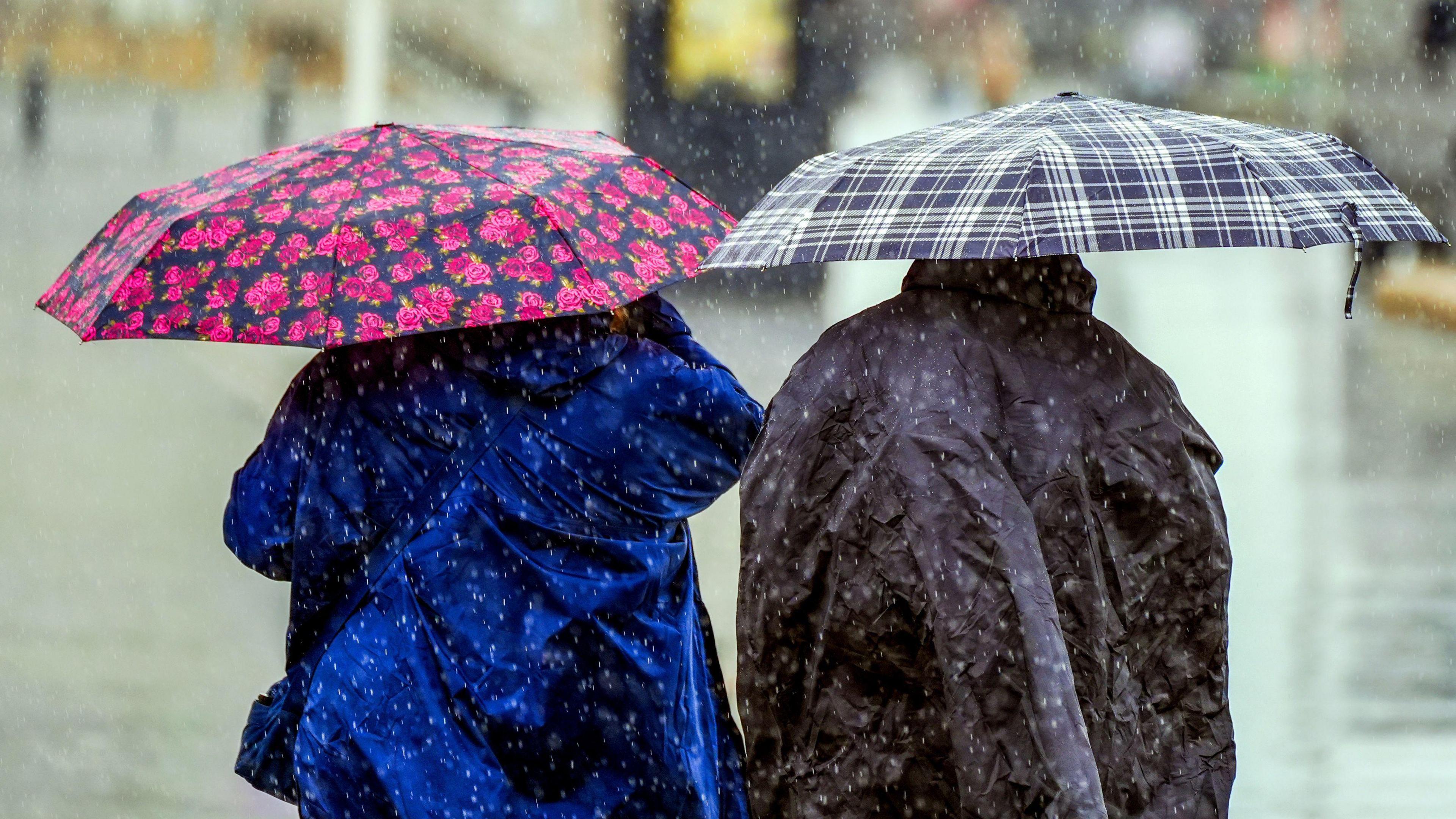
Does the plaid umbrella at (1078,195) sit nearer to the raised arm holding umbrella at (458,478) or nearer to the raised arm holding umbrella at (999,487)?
the raised arm holding umbrella at (999,487)

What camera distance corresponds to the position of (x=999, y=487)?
2391 millimetres

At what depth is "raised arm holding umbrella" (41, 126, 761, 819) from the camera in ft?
10.2

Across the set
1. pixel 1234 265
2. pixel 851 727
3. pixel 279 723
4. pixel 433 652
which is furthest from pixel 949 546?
pixel 1234 265

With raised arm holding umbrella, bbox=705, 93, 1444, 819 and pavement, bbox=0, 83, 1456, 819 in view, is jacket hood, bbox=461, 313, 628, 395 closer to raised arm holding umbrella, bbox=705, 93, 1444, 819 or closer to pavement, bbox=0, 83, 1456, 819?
raised arm holding umbrella, bbox=705, 93, 1444, 819

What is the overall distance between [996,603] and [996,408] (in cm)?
29

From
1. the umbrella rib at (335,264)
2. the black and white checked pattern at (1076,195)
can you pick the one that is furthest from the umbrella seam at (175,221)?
the black and white checked pattern at (1076,195)

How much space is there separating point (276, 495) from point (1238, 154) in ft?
5.80

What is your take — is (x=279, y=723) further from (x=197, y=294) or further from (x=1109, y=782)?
(x=1109, y=782)

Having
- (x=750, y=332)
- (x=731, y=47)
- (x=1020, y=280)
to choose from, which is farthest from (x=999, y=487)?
(x=731, y=47)

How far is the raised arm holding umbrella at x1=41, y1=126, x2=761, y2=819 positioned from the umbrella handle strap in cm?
114

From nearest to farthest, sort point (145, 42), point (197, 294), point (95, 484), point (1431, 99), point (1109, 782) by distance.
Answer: point (1109, 782) < point (197, 294) < point (95, 484) < point (1431, 99) < point (145, 42)

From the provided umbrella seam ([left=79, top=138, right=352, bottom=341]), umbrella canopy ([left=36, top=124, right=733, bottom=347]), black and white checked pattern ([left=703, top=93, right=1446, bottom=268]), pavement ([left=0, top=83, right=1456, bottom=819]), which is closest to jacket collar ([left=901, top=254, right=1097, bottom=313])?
black and white checked pattern ([left=703, top=93, right=1446, bottom=268])

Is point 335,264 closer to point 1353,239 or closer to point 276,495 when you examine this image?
point 276,495

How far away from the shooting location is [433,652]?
3146 millimetres
